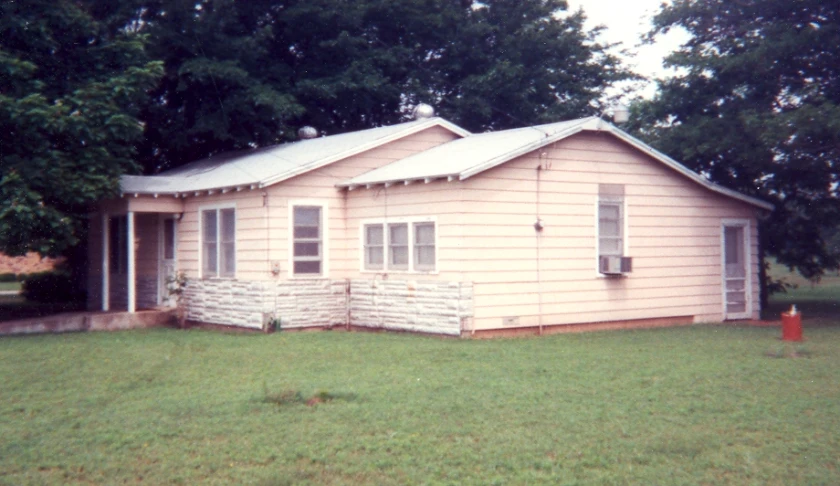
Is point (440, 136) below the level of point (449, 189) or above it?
above

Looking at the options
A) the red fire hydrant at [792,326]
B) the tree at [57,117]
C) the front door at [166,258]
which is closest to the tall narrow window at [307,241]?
the tree at [57,117]

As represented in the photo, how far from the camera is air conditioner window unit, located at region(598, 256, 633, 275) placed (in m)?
16.8

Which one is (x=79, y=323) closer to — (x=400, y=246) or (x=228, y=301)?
(x=228, y=301)

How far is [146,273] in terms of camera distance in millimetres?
21047

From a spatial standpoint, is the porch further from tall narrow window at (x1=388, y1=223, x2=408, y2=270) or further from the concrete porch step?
tall narrow window at (x1=388, y1=223, x2=408, y2=270)

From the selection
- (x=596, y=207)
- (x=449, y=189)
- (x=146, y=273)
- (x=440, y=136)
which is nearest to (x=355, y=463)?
(x=449, y=189)

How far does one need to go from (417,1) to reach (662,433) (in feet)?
74.2

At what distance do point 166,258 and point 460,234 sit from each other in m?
8.18

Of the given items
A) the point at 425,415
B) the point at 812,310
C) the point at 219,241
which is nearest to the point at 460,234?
the point at 219,241

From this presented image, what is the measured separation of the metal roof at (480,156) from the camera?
50.5 feet

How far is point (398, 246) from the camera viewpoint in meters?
16.7

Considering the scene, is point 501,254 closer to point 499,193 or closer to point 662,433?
point 499,193

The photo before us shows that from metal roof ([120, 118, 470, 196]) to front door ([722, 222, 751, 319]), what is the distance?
6327 mm

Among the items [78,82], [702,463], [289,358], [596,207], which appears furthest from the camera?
[78,82]
